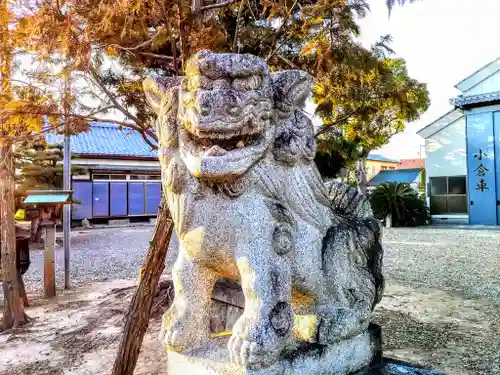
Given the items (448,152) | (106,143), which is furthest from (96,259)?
(448,152)

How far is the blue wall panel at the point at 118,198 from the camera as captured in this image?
14873 millimetres

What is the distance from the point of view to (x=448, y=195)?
13.9m

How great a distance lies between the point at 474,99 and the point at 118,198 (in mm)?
12161

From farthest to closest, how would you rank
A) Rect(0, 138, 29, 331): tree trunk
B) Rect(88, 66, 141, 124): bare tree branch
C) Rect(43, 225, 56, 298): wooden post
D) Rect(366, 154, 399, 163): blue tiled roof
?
Rect(366, 154, 399, 163): blue tiled roof
Rect(43, 225, 56, 298): wooden post
Rect(0, 138, 29, 331): tree trunk
Rect(88, 66, 141, 124): bare tree branch

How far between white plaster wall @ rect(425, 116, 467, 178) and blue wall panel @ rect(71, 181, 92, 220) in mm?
11492

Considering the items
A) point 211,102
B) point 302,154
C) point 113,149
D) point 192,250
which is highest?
point 113,149

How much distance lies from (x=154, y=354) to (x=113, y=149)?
13215 mm

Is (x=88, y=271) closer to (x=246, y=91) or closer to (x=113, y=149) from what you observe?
(x=246, y=91)

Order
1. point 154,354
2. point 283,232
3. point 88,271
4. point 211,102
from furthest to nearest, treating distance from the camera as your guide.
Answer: point 88,271
point 154,354
point 283,232
point 211,102

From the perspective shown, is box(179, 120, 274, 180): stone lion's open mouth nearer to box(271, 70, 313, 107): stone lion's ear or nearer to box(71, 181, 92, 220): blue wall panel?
box(271, 70, 313, 107): stone lion's ear

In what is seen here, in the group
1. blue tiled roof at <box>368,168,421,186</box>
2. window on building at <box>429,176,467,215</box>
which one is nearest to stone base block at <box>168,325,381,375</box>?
window on building at <box>429,176,467,215</box>

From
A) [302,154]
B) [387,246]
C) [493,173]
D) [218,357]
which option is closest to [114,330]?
[218,357]

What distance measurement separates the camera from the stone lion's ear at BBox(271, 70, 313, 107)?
1.56 meters

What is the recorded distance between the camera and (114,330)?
384 cm
